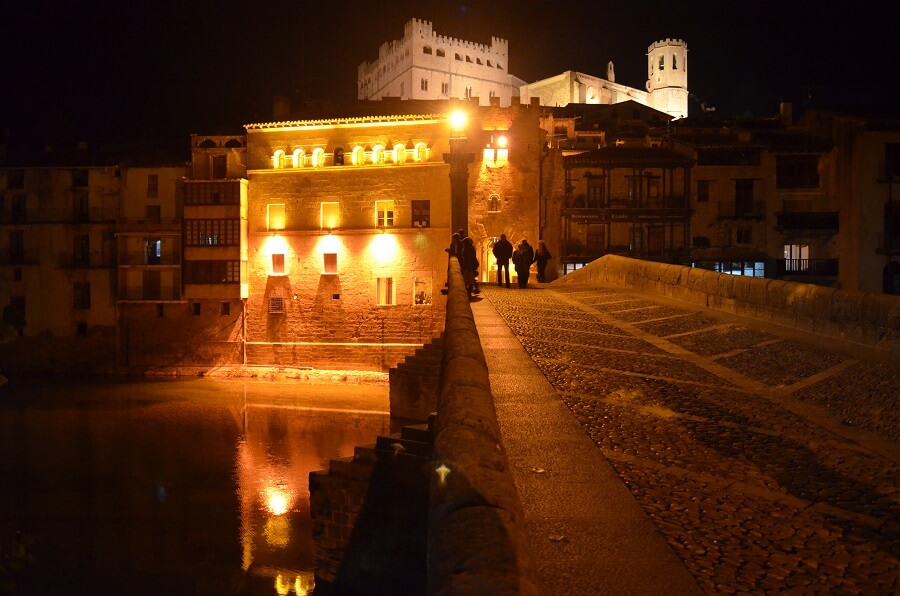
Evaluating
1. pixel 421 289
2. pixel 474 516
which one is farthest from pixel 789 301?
pixel 421 289

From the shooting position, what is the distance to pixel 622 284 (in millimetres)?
23766

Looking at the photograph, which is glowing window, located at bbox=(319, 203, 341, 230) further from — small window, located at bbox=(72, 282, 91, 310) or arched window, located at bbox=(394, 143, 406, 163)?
small window, located at bbox=(72, 282, 91, 310)

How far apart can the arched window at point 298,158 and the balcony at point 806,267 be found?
25487 mm

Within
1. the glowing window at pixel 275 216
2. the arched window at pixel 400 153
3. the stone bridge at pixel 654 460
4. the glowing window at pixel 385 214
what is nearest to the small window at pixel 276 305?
the glowing window at pixel 275 216

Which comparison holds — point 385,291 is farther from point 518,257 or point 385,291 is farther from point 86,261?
point 518,257

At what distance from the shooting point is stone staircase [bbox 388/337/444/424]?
61.6 ft

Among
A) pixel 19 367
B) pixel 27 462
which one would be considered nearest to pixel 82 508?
pixel 27 462

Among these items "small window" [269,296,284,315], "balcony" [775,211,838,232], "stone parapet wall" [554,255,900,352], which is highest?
"balcony" [775,211,838,232]

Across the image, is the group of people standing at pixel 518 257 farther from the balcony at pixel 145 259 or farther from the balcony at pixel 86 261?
Result: the balcony at pixel 86 261

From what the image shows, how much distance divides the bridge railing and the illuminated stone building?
87.7 meters

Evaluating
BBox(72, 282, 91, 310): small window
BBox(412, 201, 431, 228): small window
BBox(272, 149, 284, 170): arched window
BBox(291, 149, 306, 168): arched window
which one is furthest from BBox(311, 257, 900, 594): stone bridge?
BBox(72, 282, 91, 310): small window

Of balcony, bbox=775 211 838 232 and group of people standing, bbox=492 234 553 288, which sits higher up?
balcony, bbox=775 211 838 232

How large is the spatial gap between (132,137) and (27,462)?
3115cm

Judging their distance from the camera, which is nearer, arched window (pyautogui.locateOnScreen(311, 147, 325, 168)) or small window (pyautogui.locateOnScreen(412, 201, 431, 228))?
small window (pyautogui.locateOnScreen(412, 201, 431, 228))
